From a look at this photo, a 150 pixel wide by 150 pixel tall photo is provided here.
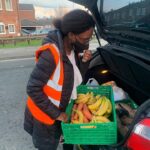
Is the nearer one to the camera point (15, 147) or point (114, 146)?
point (114, 146)

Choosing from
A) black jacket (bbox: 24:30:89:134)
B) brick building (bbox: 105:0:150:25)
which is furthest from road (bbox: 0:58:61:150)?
brick building (bbox: 105:0:150:25)

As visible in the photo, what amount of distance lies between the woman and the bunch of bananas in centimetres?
10

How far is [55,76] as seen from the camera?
2.31 meters

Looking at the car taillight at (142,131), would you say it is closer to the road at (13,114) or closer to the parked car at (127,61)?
the parked car at (127,61)

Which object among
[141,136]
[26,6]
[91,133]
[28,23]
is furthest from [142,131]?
[26,6]

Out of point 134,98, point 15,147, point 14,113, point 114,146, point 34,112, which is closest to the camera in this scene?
point 114,146

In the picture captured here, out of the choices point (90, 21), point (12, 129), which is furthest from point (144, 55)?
point (12, 129)

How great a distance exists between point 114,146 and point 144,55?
2.49 ft

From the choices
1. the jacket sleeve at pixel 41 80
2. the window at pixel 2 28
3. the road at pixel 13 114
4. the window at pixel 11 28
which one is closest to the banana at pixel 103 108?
the jacket sleeve at pixel 41 80

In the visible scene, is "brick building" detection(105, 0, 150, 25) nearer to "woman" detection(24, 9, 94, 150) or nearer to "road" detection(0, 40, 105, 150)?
"woman" detection(24, 9, 94, 150)

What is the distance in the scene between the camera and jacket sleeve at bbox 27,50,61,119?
221 centimetres

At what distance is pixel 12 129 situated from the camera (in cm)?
427

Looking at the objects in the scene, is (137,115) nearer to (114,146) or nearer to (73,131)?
(114,146)

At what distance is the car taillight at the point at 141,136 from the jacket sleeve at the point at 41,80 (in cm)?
75
